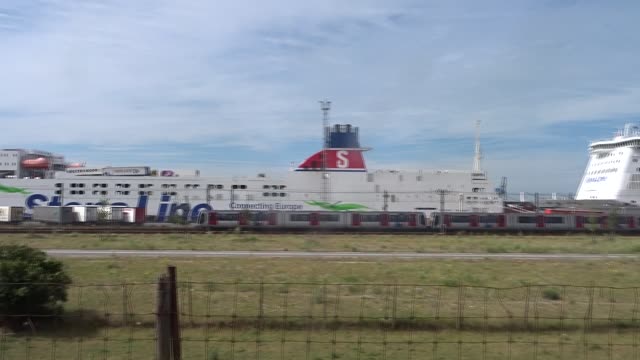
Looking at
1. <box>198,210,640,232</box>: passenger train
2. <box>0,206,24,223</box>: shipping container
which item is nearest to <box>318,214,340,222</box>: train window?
<box>198,210,640,232</box>: passenger train

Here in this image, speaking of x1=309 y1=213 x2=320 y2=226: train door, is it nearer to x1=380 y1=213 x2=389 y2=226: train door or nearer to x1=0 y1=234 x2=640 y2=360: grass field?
x1=380 y1=213 x2=389 y2=226: train door

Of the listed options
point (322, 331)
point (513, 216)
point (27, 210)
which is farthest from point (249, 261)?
point (27, 210)

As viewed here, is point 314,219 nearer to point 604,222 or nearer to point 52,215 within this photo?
point 604,222

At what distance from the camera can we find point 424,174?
7269 centimetres

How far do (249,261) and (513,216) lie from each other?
3734cm

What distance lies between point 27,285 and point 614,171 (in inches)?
2678

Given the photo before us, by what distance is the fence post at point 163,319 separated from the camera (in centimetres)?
566

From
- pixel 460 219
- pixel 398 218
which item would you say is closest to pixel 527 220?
pixel 460 219

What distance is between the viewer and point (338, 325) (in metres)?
9.38

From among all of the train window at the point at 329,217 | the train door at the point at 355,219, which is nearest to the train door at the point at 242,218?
the train window at the point at 329,217

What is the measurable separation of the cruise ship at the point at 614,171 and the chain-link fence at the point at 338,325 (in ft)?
186

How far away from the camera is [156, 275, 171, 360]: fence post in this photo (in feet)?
18.6

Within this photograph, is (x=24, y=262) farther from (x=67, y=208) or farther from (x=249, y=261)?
(x=67, y=208)

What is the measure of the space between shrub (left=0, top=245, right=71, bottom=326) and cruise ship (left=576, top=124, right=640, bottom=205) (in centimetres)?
6479
